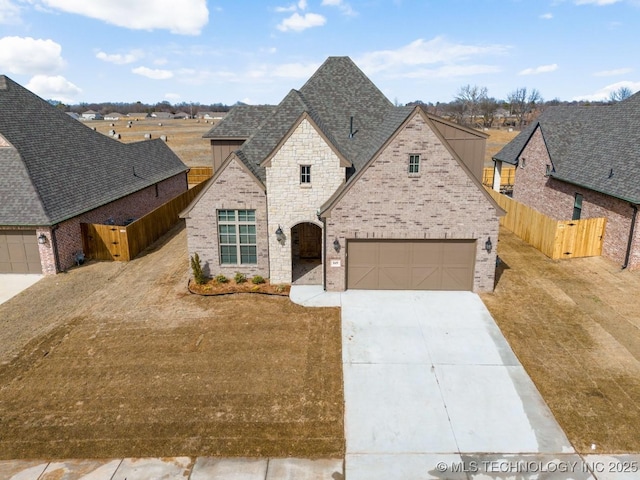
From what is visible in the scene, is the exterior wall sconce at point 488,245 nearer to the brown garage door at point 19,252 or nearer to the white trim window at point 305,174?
the white trim window at point 305,174

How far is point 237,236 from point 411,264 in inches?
293

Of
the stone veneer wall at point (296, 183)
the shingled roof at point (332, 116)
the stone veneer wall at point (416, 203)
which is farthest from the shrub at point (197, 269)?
the stone veneer wall at point (416, 203)

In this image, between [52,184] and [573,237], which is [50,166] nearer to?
[52,184]

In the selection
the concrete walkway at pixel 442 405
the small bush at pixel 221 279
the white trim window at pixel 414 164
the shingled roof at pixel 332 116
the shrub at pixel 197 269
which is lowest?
the concrete walkway at pixel 442 405

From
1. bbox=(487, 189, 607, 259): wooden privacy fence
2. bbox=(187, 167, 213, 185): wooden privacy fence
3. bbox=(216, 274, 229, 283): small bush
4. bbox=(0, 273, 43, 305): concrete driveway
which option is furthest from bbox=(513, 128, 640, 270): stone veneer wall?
bbox=(187, 167, 213, 185): wooden privacy fence

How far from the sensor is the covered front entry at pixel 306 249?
20234 millimetres

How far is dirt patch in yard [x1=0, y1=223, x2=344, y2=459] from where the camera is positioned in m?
9.86

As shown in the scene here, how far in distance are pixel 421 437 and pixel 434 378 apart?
2382mm

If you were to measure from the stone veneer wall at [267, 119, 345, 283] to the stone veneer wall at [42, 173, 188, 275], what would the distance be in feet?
33.4

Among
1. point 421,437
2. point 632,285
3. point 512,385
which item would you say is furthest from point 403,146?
point 632,285

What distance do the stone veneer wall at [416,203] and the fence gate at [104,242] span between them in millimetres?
11447

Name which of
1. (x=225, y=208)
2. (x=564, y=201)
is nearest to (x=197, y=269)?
(x=225, y=208)

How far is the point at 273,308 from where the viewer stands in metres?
16.5

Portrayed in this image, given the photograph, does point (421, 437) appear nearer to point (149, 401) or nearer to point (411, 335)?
point (411, 335)
